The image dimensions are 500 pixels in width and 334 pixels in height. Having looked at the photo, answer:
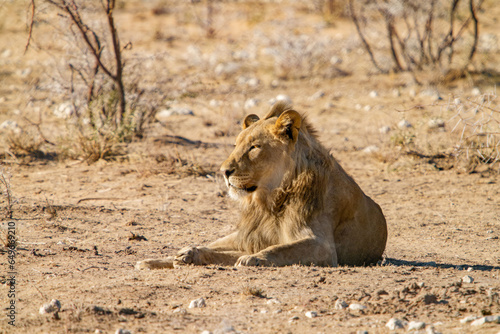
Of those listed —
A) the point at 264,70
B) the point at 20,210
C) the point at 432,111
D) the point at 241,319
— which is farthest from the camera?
the point at 264,70

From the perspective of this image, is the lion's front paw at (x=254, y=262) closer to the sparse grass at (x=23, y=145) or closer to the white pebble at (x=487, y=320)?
the white pebble at (x=487, y=320)

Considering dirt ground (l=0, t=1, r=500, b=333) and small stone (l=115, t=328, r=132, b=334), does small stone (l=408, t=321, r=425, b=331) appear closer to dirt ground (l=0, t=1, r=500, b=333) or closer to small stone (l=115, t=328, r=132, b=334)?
dirt ground (l=0, t=1, r=500, b=333)

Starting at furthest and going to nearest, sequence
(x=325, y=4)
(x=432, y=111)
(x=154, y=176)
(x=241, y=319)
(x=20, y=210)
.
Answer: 1. (x=325, y=4)
2. (x=432, y=111)
3. (x=154, y=176)
4. (x=20, y=210)
5. (x=241, y=319)

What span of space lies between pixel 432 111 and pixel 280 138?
7.06m

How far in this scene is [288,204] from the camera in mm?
4977

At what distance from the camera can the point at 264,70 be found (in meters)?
15.5

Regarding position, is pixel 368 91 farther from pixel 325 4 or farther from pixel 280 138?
pixel 280 138

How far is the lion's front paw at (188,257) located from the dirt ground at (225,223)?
16 centimetres

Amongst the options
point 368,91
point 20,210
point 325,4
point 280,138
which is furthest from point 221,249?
point 325,4

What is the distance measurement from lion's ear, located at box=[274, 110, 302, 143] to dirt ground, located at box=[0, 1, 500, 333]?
111 cm

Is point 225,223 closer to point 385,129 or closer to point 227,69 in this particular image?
point 385,129

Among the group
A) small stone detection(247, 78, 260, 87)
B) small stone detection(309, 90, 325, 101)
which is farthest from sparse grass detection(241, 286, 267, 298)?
small stone detection(247, 78, 260, 87)

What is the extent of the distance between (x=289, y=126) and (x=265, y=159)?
333 millimetres

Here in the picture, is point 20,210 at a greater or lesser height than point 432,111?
lesser
